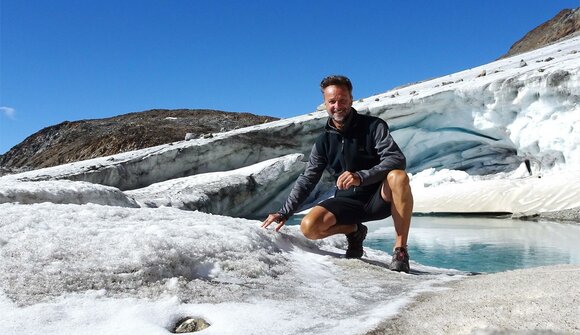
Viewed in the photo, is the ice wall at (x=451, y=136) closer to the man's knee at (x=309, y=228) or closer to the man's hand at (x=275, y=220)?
the man's hand at (x=275, y=220)

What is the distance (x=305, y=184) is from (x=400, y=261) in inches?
30.1

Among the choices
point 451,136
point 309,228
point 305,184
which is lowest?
point 309,228

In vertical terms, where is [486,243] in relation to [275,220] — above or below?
below

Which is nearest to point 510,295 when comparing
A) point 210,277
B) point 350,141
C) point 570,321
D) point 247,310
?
point 570,321

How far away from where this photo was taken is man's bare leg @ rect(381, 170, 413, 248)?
2955mm

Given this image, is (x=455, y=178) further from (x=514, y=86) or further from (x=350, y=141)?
(x=350, y=141)

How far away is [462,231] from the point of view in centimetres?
786

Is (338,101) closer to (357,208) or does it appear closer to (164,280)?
(357,208)

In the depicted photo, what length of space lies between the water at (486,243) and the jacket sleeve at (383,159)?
2000 millimetres

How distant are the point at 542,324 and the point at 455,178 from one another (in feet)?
34.9

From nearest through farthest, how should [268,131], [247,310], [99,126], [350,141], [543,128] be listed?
[247,310] < [350,141] < [543,128] < [268,131] < [99,126]

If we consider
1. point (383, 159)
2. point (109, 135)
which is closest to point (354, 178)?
point (383, 159)

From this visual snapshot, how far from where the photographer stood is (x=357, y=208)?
3.19 meters

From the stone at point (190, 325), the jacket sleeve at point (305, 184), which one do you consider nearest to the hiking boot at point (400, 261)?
the jacket sleeve at point (305, 184)
